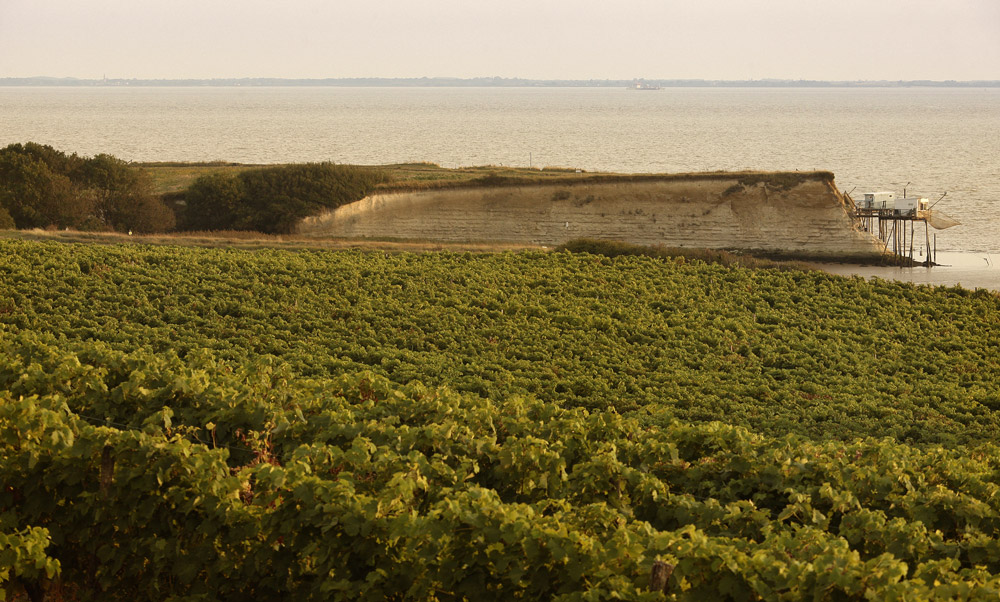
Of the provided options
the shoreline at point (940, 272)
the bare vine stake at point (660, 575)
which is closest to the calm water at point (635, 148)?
the shoreline at point (940, 272)

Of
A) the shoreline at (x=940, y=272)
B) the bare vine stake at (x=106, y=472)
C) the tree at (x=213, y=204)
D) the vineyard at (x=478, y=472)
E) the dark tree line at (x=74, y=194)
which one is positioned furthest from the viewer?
the tree at (x=213, y=204)

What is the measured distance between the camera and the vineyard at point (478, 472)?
25.7 ft

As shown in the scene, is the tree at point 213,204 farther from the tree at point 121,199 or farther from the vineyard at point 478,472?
the vineyard at point 478,472

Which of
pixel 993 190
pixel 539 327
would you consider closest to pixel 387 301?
pixel 539 327

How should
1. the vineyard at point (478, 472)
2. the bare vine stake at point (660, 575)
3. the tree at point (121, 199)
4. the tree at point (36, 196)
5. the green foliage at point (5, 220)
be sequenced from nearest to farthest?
the bare vine stake at point (660, 575) < the vineyard at point (478, 472) < the green foliage at point (5, 220) < the tree at point (36, 196) < the tree at point (121, 199)

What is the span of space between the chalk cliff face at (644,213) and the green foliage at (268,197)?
1.54m

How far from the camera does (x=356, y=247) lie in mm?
37875

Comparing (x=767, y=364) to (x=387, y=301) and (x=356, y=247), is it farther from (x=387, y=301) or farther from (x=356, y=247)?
(x=356, y=247)

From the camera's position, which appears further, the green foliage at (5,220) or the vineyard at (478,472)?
the green foliage at (5,220)

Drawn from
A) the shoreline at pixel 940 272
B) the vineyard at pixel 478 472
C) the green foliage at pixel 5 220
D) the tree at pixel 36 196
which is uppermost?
the tree at pixel 36 196

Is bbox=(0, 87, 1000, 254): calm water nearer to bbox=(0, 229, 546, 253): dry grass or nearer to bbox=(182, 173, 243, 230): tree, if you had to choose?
bbox=(0, 229, 546, 253): dry grass

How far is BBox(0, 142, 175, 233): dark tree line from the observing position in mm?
44281

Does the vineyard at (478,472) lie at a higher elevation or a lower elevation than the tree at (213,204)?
lower

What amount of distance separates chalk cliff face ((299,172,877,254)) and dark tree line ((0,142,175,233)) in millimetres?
10721
